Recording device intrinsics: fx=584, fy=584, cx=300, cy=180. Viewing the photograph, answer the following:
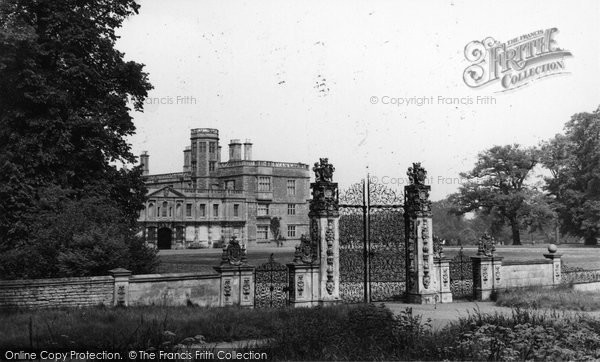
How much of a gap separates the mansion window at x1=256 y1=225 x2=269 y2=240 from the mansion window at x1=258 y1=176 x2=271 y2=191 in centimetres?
458

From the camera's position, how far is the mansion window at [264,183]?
231 feet

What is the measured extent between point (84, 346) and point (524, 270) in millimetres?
14982

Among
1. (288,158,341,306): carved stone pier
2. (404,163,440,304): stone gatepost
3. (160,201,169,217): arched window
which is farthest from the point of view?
(160,201,169,217): arched window

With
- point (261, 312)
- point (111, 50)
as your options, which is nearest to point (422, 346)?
point (261, 312)

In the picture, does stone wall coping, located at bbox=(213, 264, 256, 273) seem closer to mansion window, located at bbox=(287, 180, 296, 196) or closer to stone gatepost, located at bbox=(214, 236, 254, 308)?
stone gatepost, located at bbox=(214, 236, 254, 308)

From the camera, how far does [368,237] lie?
17328 millimetres

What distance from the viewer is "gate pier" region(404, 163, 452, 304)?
17.3 meters

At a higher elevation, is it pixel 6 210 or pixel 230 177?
pixel 230 177

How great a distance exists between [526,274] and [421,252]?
4.78 m

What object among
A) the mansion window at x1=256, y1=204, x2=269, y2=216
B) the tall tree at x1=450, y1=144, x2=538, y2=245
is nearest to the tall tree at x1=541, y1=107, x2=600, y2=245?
the tall tree at x1=450, y1=144, x2=538, y2=245

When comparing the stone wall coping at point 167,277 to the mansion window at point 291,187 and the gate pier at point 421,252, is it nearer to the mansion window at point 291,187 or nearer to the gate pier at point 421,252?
the gate pier at point 421,252

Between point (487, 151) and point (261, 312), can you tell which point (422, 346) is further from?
point (487, 151)

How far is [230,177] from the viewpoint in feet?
233

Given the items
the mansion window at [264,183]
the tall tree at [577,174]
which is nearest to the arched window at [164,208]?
the mansion window at [264,183]
